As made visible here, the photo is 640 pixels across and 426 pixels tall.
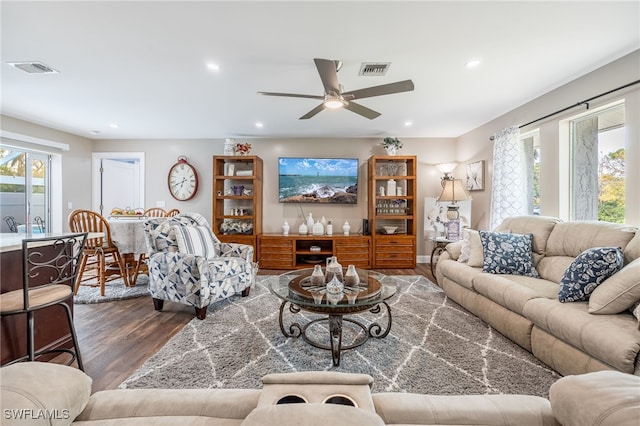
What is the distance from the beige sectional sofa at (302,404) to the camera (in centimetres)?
60

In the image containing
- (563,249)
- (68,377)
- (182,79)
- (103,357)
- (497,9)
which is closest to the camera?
(68,377)

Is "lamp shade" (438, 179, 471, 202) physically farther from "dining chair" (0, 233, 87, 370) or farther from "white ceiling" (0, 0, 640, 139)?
"dining chair" (0, 233, 87, 370)

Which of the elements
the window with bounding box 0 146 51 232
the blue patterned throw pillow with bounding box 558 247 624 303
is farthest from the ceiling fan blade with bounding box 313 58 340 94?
the window with bounding box 0 146 51 232

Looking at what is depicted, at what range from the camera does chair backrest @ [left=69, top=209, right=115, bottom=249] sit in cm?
327

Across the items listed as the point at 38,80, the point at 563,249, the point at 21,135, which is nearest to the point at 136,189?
the point at 21,135

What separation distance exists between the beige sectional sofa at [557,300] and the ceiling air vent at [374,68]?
2.03 m

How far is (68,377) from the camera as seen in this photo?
74cm

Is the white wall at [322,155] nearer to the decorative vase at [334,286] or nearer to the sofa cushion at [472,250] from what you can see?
the sofa cushion at [472,250]

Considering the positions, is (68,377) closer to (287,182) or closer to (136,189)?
(287,182)

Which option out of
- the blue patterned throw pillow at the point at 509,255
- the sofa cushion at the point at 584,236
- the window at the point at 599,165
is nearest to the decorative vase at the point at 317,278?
the blue patterned throw pillow at the point at 509,255

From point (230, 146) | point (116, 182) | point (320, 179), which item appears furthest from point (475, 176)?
point (116, 182)

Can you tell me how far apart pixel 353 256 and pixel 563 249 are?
2.81 meters

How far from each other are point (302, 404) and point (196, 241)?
2850 millimetres

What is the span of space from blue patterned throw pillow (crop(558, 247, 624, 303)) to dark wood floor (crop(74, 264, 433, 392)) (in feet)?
10.3
